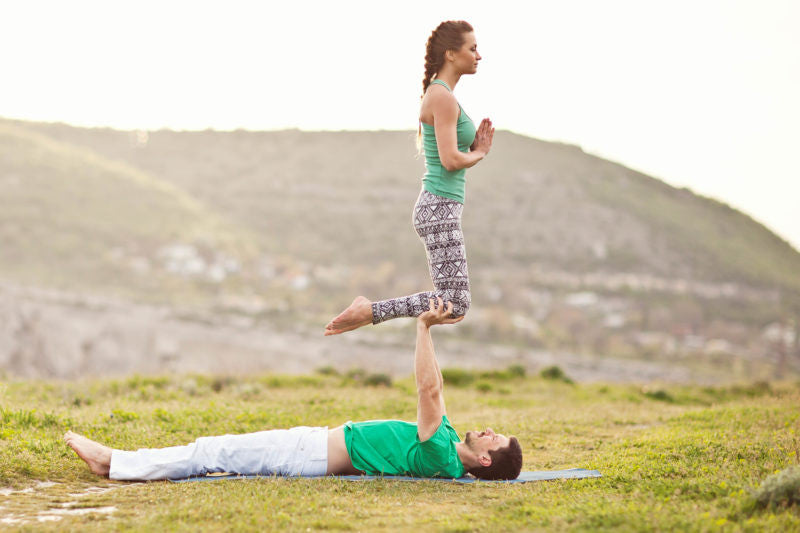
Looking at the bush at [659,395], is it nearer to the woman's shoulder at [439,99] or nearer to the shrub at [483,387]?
the shrub at [483,387]

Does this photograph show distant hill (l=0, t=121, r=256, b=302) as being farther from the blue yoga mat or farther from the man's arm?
the man's arm

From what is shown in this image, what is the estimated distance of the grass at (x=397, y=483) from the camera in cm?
522

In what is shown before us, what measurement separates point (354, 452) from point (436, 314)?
4.96 ft

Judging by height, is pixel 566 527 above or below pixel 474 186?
below

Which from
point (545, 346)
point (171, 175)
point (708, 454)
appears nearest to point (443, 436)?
point (708, 454)

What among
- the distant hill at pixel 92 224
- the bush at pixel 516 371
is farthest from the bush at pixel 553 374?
the distant hill at pixel 92 224

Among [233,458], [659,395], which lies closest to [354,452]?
[233,458]

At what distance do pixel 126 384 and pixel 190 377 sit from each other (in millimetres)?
1880

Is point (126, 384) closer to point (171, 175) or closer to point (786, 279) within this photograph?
point (786, 279)

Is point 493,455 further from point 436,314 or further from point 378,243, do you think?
point 378,243

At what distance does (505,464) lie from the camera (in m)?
6.64

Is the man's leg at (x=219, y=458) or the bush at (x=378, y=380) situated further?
the bush at (x=378, y=380)

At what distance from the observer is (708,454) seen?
7.39 meters

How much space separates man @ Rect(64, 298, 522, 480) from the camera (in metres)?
6.46
